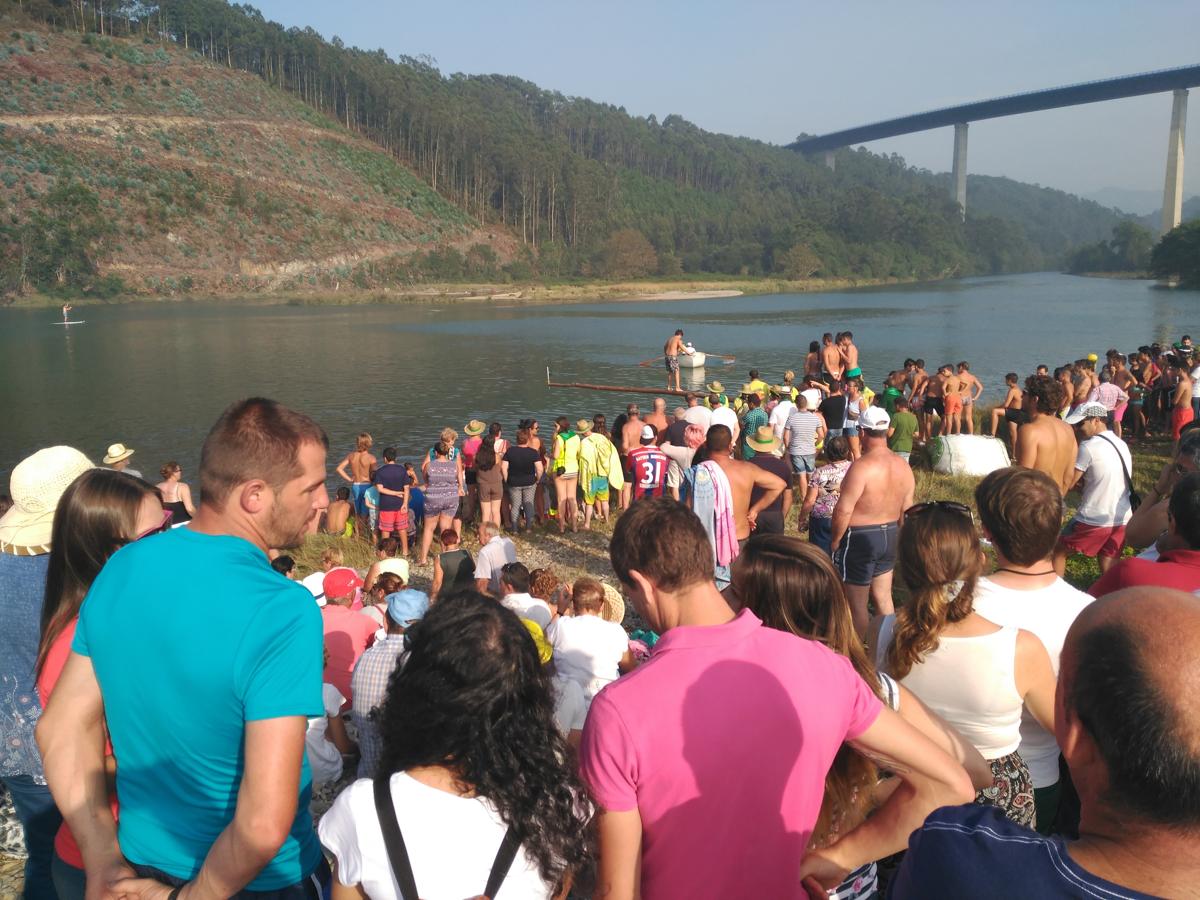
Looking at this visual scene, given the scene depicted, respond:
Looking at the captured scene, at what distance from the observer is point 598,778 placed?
1.74 metres

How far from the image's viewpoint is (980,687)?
256cm

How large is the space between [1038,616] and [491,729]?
223cm

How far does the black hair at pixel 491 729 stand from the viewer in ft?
5.43

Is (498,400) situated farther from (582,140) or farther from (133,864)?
(582,140)

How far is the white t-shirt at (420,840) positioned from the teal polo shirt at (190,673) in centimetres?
22

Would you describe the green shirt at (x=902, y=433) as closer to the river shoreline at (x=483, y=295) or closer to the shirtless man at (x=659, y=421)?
the shirtless man at (x=659, y=421)

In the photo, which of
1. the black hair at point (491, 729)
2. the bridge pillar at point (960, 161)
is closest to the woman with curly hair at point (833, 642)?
the black hair at point (491, 729)

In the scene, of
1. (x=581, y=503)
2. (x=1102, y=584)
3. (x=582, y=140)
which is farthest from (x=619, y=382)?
(x=582, y=140)

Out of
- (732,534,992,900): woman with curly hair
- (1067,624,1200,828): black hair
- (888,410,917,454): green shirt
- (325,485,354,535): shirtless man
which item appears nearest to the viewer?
(1067,624,1200,828): black hair

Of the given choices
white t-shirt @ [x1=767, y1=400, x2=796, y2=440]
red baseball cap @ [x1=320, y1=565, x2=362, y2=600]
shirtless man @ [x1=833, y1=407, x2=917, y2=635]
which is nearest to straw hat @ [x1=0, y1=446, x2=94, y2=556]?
red baseball cap @ [x1=320, y1=565, x2=362, y2=600]

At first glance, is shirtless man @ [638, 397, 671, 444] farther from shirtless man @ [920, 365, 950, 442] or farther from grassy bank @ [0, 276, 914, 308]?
grassy bank @ [0, 276, 914, 308]

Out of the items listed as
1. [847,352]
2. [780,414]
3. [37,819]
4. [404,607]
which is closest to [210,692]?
[37,819]

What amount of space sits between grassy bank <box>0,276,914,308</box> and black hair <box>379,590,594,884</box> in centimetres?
6442

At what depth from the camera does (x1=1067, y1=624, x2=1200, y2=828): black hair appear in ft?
3.62
